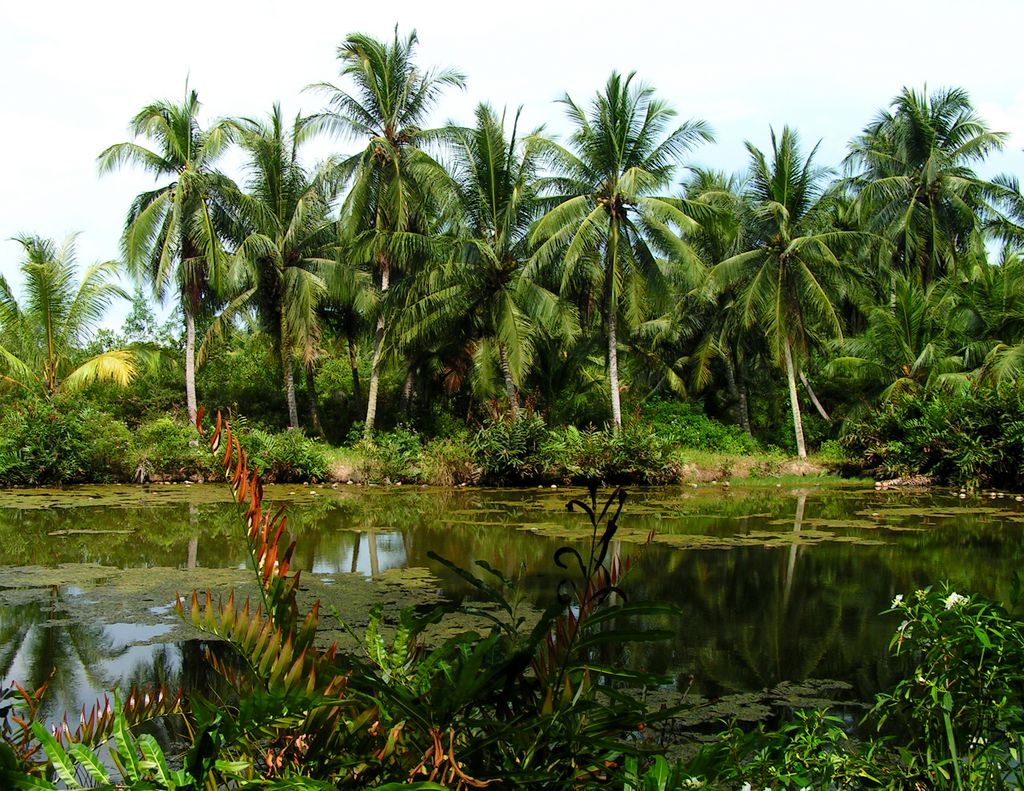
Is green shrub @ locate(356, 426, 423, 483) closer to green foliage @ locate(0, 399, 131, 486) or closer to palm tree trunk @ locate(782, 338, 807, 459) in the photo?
green foliage @ locate(0, 399, 131, 486)

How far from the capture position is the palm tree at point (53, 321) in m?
20.9

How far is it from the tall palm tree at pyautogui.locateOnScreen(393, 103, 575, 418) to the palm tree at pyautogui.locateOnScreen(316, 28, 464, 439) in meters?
1.18

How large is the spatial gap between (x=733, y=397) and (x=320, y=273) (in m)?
12.8

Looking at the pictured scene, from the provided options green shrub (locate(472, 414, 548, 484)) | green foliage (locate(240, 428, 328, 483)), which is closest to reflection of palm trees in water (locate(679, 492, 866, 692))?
green shrub (locate(472, 414, 548, 484))

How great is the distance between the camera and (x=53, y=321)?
21.4m

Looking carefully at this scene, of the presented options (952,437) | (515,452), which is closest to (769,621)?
(515,452)

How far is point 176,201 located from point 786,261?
15138mm

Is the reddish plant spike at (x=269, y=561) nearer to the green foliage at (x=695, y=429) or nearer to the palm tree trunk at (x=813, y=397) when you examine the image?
the green foliage at (x=695, y=429)

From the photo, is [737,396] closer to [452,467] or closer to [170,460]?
[452,467]

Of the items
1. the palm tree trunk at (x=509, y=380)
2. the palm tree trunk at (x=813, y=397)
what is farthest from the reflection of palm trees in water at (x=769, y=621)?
the palm tree trunk at (x=813, y=397)

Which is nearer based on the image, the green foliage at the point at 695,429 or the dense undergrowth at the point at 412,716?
the dense undergrowth at the point at 412,716

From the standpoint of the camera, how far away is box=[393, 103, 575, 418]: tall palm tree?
19.9 m

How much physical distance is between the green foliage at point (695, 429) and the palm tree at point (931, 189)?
24.9 ft

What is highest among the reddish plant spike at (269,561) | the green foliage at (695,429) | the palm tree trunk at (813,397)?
the palm tree trunk at (813,397)
